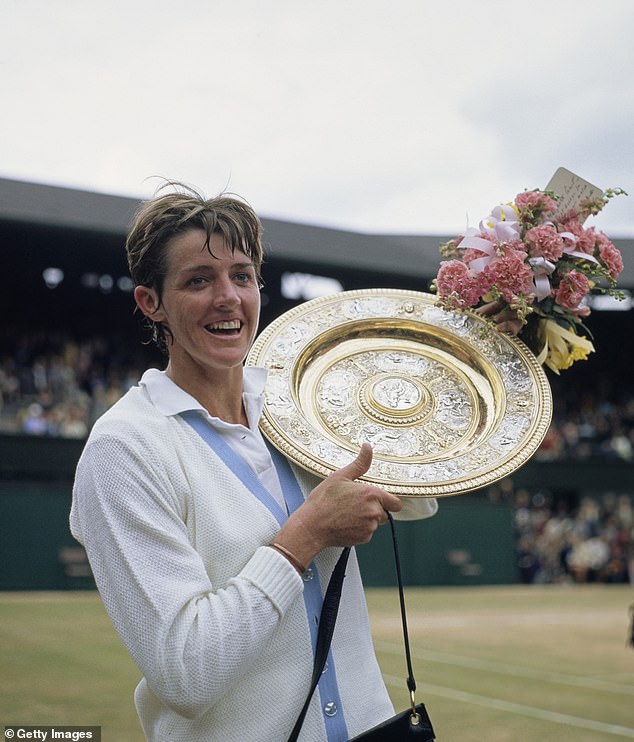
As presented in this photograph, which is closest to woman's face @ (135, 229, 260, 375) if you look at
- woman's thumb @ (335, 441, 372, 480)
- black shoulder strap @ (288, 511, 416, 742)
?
woman's thumb @ (335, 441, 372, 480)

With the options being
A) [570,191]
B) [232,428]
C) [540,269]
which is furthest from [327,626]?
[570,191]

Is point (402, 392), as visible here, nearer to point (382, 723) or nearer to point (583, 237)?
point (583, 237)

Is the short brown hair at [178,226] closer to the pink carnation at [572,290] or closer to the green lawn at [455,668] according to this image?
the pink carnation at [572,290]

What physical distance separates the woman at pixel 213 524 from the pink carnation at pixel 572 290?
87cm

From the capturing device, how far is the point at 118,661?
A: 341 inches

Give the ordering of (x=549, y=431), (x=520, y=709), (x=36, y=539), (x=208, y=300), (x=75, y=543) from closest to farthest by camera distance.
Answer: (x=208, y=300)
(x=520, y=709)
(x=36, y=539)
(x=75, y=543)
(x=549, y=431)

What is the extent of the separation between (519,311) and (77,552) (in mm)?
14102

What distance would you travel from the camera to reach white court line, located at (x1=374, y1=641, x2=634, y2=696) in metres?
8.03

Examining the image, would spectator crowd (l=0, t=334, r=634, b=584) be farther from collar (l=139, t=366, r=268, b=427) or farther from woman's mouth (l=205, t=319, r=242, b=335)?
woman's mouth (l=205, t=319, r=242, b=335)

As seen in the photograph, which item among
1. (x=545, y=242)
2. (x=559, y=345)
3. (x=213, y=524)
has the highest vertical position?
(x=545, y=242)

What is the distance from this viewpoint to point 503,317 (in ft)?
8.17

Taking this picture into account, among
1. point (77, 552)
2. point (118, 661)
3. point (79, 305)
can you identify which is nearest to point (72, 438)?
point (77, 552)

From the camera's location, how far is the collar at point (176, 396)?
6.19 feet

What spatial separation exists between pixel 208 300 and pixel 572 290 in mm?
1047
